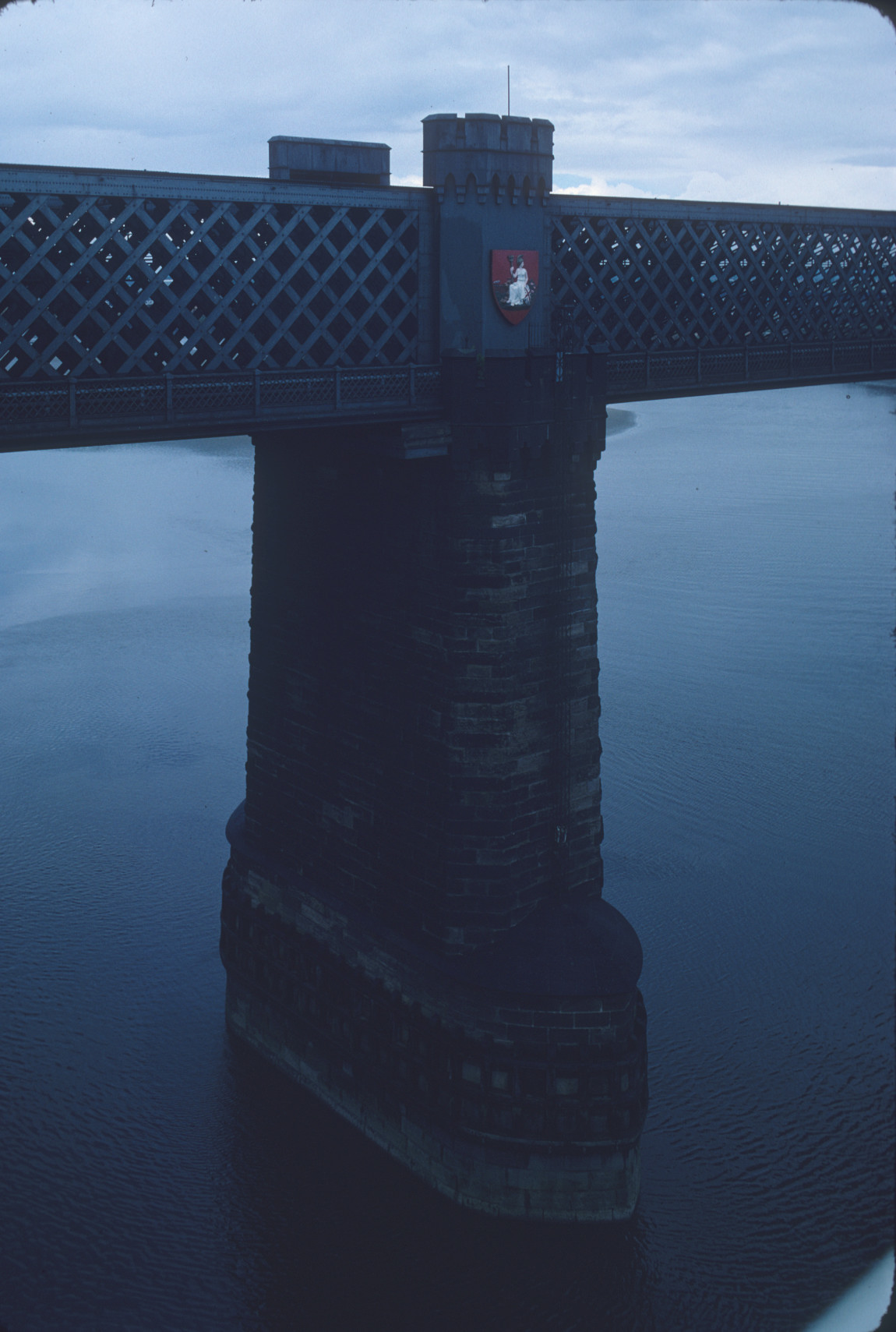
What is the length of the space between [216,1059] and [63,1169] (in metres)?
3.57

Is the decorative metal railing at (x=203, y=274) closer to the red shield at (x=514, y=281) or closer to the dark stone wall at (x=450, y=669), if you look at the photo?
the red shield at (x=514, y=281)

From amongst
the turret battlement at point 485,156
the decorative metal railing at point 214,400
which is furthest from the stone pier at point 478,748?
the decorative metal railing at point 214,400

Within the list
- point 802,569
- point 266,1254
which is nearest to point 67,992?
point 266,1254

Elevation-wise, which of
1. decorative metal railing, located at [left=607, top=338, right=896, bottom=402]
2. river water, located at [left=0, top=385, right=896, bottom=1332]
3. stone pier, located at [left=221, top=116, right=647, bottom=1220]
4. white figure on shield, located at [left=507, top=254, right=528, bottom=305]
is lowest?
river water, located at [left=0, top=385, right=896, bottom=1332]

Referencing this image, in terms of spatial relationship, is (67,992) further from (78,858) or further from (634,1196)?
(634,1196)

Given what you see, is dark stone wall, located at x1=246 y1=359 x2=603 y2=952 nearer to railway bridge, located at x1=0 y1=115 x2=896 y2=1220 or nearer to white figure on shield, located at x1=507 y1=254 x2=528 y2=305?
railway bridge, located at x1=0 y1=115 x2=896 y2=1220

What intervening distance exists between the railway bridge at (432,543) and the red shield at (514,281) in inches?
2.2

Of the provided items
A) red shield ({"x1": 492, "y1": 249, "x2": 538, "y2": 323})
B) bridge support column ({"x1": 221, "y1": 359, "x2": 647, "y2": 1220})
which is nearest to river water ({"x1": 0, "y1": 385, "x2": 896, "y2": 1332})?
bridge support column ({"x1": 221, "y1": 359, "x2": 647, "y2": 1220})

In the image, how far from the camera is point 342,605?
856 inches

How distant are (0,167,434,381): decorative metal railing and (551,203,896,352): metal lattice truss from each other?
9.54ft

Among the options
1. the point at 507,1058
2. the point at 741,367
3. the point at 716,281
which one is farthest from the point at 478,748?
the point at 716,281

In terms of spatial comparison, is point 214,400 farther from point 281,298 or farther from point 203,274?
point 281,298

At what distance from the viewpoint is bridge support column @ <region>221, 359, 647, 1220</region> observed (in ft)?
64.4

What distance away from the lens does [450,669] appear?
781 inches
